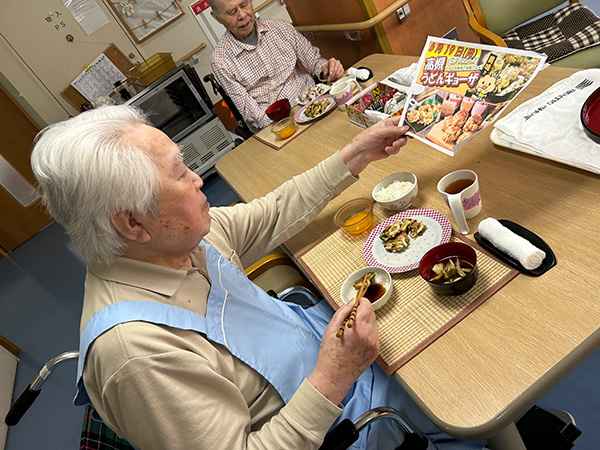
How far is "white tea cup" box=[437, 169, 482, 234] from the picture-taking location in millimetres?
975

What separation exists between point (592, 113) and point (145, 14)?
4.72m

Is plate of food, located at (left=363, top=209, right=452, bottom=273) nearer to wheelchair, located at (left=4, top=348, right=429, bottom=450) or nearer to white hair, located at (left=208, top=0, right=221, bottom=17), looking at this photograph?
Result: wheelchair, located at (left=4, top=348, right=429, bottom=450)

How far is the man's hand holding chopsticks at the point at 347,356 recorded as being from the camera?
0.87 meters

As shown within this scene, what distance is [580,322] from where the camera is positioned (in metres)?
0.75

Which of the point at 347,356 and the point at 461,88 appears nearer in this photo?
the point at 347,356

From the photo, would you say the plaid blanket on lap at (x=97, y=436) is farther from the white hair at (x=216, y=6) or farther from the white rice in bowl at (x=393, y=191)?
the white hair at (x=216, y=6)

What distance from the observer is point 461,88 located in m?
1.12

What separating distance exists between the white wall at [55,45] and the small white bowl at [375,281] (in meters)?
4.58

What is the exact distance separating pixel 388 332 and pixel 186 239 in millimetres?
501

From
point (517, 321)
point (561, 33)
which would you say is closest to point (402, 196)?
point (517, 321)

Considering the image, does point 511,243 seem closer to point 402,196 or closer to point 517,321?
point 517,321

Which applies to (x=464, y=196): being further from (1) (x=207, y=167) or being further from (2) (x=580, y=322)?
(1) (x=207, y=167)

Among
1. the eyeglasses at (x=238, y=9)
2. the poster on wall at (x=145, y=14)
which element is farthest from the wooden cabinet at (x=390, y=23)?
the poster on wall at (x=145, y=14)

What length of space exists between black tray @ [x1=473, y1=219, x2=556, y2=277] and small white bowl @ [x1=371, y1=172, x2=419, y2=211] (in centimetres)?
23
